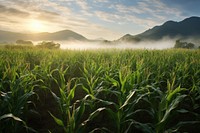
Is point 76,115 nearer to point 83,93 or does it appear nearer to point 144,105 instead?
point 144,105

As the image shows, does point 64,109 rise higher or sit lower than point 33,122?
higher

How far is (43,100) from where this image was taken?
589 centimetres

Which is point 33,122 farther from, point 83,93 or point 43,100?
point 83,93

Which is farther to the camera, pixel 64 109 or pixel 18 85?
pixel 18 85

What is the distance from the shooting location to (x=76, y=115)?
3.22 metres

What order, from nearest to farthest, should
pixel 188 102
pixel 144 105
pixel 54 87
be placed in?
pixel 144 105, pixel 188 102, pixel 54 87

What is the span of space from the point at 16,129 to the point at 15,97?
0.74 metres

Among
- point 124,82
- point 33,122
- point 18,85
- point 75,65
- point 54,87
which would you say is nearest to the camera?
point 124,82

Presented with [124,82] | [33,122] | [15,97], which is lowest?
[33,122]

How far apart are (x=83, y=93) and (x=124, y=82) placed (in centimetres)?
272

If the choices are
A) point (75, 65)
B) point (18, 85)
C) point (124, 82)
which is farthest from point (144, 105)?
point (75, 65)

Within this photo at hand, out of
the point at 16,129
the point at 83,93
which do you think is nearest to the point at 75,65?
the point at 83,93

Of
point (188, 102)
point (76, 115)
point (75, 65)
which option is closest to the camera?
point (76, 115)

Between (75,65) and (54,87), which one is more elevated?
(75,65)
